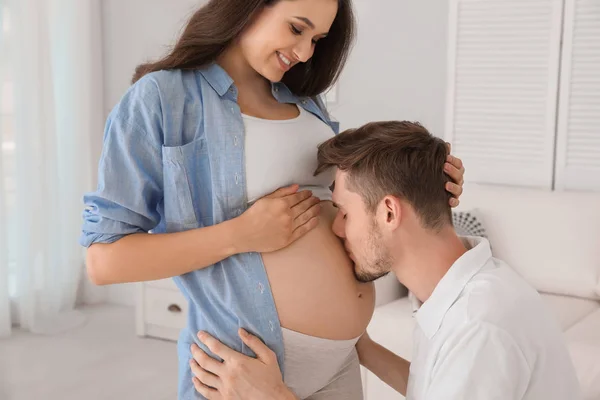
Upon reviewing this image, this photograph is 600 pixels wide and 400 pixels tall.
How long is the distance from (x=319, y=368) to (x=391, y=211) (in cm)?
34

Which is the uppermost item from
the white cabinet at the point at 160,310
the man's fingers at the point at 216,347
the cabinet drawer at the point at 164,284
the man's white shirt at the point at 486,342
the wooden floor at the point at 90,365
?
the man's white shirt at the point at 486,342

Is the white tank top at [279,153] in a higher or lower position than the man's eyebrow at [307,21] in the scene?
lower

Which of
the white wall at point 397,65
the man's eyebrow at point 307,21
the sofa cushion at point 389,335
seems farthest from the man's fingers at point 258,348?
the white wall at point 397,65

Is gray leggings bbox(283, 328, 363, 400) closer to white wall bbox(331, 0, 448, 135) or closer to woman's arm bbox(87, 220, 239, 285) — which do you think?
woman's arm bbox(87, 220, 239, 285)

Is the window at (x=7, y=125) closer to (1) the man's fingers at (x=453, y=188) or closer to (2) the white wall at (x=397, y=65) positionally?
(2) the white wall at (x=397, y=65)

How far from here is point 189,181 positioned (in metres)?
1.36

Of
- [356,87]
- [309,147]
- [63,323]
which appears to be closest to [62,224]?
[63,323]

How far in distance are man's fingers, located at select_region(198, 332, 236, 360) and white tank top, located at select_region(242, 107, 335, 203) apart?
10.1 inches

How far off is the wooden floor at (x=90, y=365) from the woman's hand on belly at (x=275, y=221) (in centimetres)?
176

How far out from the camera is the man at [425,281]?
1.18m

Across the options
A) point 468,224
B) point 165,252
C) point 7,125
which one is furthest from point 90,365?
point 165,252

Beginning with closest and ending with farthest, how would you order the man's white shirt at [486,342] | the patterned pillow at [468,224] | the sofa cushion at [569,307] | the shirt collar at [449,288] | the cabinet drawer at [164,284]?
1. the man's white shirt at [486,342]
2. the shirt collar at [449,288]
3. the sofa cushion at [569,307]
4. the patterned pillow at [468,224]
5. the cabinet drawer at [164,284]

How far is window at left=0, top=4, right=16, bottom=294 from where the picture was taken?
369 centimetres

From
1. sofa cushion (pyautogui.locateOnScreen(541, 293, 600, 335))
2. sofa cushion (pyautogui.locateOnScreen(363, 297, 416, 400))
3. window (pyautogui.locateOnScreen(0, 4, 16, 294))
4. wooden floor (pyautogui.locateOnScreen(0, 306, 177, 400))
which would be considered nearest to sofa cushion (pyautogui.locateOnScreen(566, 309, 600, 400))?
A: sofa cushion (pyautogui.locateOnScreen(541, 293, 600, 335))
